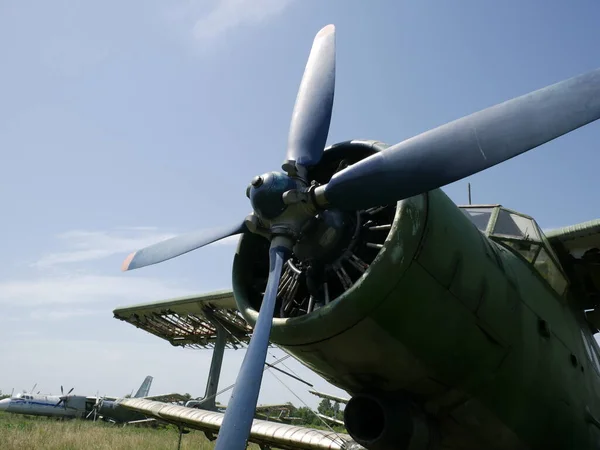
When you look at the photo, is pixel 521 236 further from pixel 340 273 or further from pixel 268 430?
pixel 268 430

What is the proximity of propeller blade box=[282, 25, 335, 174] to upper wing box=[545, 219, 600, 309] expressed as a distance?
3.19 meters

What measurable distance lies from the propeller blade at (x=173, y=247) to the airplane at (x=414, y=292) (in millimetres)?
34

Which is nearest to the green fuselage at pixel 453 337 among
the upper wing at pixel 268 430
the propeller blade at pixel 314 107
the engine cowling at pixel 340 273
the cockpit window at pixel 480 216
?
the engine cowling at pixel 340 273

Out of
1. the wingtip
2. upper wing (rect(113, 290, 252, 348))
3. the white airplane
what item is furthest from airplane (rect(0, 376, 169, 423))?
the wingtip

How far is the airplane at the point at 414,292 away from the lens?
352 centimetres

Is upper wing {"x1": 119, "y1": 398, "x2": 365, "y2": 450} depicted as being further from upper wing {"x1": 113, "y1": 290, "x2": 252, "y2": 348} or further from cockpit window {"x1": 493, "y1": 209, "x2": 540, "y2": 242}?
cockpit window {"x1": 493, "y1": 209, "x2": 540, "y2": 242}

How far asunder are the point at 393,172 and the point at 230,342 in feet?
33.3

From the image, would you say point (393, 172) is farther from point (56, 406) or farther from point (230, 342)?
point (56, 406)

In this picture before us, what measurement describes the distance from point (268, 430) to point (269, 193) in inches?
213

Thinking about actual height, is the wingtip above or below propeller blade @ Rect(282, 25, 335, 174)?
below

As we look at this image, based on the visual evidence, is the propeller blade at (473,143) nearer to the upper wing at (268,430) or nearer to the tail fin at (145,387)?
the upper wing at (268,430)

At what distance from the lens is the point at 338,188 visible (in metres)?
3.72

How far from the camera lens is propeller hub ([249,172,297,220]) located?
3.89 meters

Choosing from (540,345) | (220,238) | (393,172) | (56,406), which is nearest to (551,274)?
(540,345)
